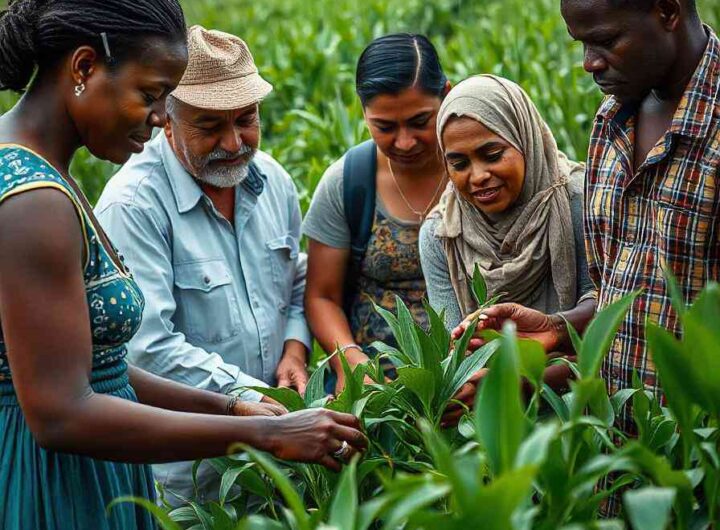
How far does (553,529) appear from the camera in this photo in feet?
5.76

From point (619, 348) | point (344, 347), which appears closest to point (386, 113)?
point (344, 347)

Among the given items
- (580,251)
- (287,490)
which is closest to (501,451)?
(287,490)

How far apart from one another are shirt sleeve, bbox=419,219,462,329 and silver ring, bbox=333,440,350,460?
0.97 meters

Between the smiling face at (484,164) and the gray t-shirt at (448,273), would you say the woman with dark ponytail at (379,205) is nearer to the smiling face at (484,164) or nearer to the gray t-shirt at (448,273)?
the gray t-shirt at (448,273)

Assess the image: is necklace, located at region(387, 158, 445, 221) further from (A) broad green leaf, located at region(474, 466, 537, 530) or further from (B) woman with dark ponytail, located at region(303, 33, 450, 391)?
(A) broad green leaf, located at region(474, 466, 537, 530)

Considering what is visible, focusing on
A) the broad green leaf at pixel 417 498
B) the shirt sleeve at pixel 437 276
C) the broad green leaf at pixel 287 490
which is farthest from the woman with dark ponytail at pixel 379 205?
the broad green leaf at pixel 417 498

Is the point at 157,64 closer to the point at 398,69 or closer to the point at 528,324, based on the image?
the point at 528,324

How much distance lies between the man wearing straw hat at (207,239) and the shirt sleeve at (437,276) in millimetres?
479

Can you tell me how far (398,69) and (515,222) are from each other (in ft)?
2.20

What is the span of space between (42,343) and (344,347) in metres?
1.52

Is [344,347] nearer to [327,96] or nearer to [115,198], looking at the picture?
[115,198]

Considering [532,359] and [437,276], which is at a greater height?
[532,359]

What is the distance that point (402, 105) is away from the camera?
3.48 metres

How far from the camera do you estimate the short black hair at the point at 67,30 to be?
2201 mm
